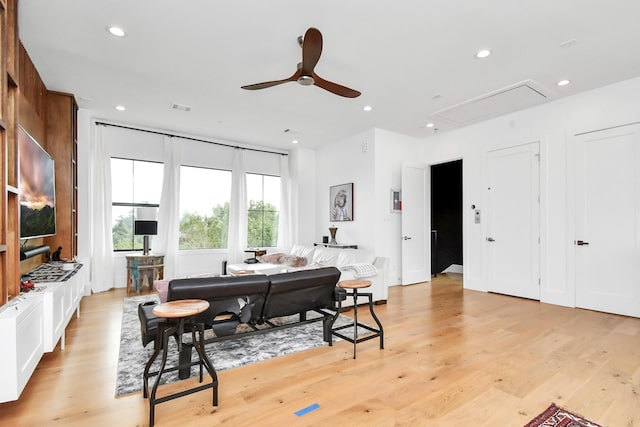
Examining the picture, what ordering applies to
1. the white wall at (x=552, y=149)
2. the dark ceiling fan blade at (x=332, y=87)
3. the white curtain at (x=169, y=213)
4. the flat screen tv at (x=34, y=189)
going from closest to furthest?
the flat screen tv at (x=34, y=189) < the dark ceiling fan blade at (x=332, y=87) < the white wall at (x=552, y=149) < the white curtain at (x=169, y=213)

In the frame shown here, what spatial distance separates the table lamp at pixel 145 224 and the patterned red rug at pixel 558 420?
5853mm

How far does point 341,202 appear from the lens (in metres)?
6.81

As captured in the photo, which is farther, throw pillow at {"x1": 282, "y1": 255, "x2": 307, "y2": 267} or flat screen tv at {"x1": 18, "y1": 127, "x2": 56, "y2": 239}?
throw pillow at {"x1": 282, "y1": 255, "x2": 307, "y2": 267}

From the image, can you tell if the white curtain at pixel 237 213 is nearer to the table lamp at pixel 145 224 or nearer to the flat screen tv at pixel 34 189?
the table lamp at pixel 145 224

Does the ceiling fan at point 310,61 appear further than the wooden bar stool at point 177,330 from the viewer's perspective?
Yes

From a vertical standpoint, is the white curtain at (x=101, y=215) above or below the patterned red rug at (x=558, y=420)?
above

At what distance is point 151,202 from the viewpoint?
636 cm

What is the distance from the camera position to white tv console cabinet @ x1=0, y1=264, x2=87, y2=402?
1860mm

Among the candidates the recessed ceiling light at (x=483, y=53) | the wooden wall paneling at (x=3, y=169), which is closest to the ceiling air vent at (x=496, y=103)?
the recessed ceiling light at (x=483, y=53)

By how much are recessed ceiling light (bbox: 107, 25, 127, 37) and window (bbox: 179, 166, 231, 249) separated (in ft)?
12.3

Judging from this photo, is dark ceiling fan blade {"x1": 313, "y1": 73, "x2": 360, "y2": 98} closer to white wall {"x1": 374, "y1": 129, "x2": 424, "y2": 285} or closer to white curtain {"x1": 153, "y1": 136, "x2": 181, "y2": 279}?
white wall {"x1": 374, "y1": 129, "x2": 424, "y2": 285}

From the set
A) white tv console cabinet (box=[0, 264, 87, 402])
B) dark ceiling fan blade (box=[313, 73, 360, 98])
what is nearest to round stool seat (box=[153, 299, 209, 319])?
white tv console cabinet (box=[0, 264, 87, 402])

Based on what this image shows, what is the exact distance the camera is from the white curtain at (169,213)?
6.20 m

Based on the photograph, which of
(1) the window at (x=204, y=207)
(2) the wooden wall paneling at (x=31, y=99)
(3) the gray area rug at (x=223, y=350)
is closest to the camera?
(3) the gray area rug at (x=223, y=350)
